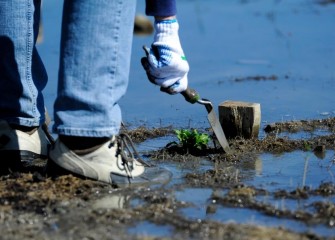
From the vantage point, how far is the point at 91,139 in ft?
15.8

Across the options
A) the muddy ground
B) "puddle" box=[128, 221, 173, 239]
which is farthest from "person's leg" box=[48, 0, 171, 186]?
"puddle" box=[128, 221, 173, 239]

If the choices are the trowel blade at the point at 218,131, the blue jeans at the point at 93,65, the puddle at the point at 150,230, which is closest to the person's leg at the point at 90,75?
the blue jeans at the point at 93,65

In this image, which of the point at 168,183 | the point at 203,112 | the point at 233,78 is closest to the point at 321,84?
the point at 233,78

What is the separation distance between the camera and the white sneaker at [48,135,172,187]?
4.83m

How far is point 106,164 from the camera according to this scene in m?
4.89

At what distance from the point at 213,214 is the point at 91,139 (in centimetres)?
78

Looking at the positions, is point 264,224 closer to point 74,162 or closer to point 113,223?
point 113,223

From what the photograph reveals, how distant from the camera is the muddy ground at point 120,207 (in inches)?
161

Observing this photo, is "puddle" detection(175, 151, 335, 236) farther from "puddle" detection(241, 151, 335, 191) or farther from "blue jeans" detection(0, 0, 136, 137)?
"blue jeans" detection(0, 0, 136, 137)

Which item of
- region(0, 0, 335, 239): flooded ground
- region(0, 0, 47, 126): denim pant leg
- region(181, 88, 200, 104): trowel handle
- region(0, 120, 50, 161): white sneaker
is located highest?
region(0, 0, 47, 126): denim pant leg

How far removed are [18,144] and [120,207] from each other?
3.05 feet

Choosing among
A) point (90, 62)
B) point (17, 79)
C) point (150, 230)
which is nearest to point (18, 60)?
point (17, 79)

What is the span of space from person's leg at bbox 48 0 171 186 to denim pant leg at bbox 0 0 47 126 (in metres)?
0.49

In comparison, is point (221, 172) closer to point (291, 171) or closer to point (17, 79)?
point (291, 171)
